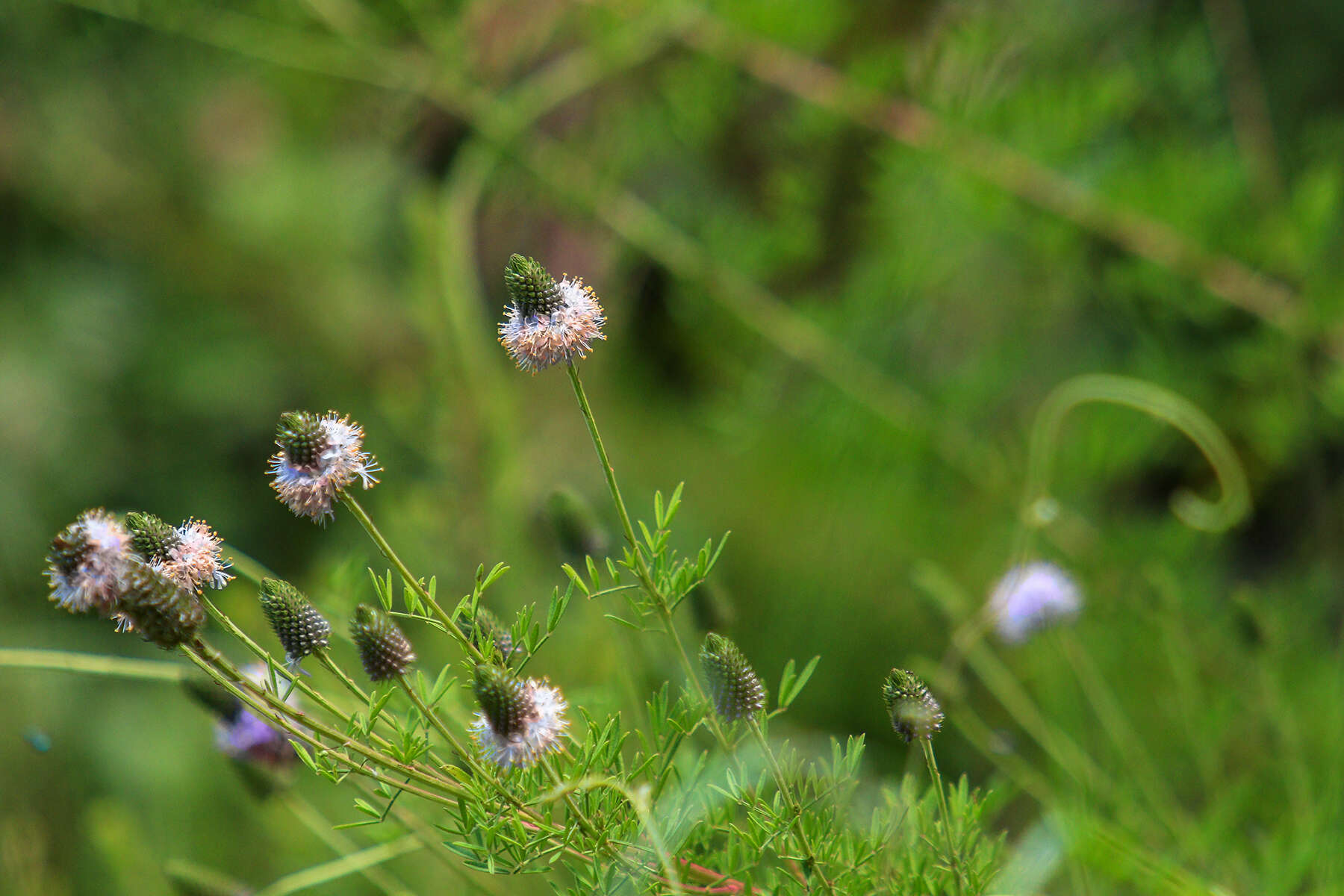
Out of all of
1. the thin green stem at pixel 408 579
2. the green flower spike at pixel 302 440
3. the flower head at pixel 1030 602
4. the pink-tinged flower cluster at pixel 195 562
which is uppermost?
the flower head at pixel 1030 602

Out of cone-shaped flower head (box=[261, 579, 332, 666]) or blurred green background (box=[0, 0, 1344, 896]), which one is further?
blurred green background (box=[0, 0, 1344, 896])

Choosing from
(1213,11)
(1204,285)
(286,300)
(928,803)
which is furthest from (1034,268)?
(286,300)

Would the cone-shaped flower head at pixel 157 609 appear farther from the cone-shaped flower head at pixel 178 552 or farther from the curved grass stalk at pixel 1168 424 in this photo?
the curved grass stalk at pixel 1168 424

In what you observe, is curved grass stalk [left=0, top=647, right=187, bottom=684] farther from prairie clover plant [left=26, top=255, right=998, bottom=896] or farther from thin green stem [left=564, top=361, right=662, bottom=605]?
thin green stem [left=564, top=361, right=662, bottom=605]

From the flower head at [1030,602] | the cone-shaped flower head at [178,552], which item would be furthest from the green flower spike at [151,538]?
the flower head at [1030,602]

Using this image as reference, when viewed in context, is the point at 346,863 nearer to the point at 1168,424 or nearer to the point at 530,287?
the point at 530,287

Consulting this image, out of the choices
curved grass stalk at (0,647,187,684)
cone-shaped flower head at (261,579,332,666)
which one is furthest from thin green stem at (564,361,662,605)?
curved grass stalk at (0,647,187,684)

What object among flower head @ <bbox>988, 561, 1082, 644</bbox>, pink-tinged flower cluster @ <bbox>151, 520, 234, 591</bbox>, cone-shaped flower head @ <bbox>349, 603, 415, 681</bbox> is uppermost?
flower head @ <bbox>988, 561, 1082, 644</bbox>
